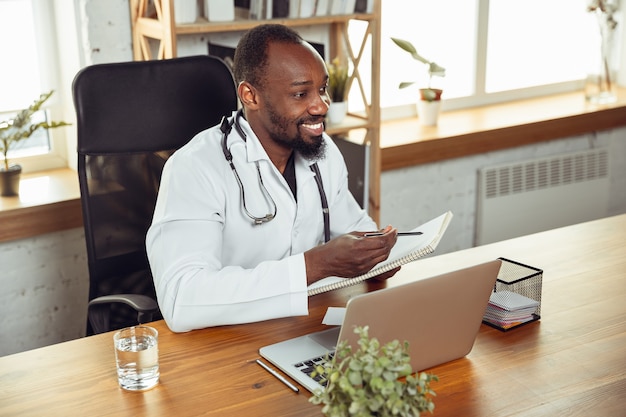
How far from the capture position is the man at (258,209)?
171 cm

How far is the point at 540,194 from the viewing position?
12.5ft

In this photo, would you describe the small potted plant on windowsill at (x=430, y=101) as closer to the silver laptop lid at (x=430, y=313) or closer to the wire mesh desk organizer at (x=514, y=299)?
the wire mesh desk organizer at (x=514, y=299)

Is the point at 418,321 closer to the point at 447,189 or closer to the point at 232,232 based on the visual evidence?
the point at 232,232

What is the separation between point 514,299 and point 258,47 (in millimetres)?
809

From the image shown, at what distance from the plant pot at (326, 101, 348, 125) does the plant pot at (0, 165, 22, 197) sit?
110 cm

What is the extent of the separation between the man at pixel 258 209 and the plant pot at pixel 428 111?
4.90ft

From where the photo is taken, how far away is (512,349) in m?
1.62

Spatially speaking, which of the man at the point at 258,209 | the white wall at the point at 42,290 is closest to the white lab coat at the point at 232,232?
the man at the point at 258,209

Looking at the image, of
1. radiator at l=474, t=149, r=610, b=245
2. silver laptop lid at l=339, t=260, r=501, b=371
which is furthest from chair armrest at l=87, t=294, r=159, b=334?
radiator at l=474, t=149, r=610, b=245

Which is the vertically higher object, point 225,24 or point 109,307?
point 225,24

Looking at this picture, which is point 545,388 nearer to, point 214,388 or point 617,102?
point 214,388

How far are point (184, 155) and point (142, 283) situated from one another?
460 mm

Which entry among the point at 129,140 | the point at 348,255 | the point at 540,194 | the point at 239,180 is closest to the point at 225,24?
the point at 129,140

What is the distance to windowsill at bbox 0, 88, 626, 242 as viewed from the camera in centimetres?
275
